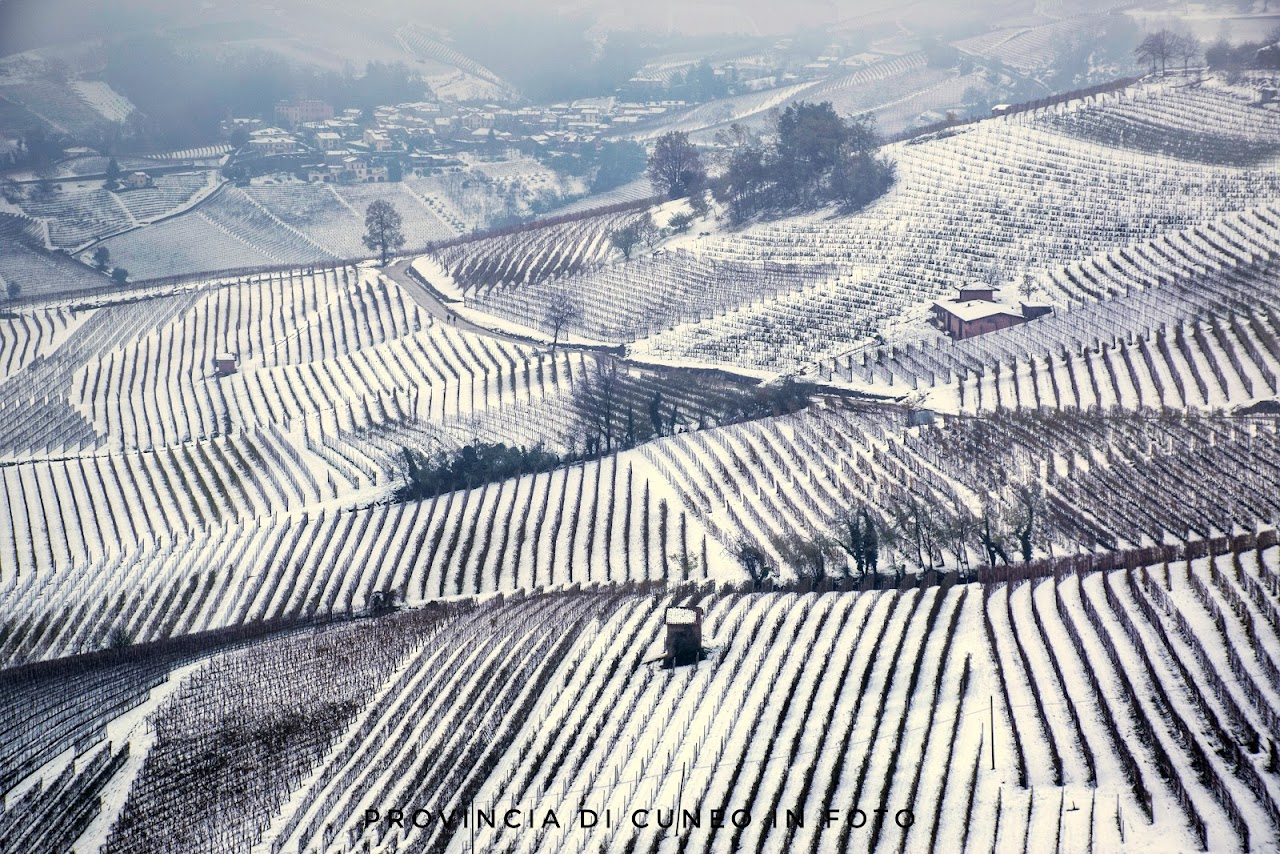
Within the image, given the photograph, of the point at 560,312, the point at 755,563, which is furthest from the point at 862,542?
the point at 560,312

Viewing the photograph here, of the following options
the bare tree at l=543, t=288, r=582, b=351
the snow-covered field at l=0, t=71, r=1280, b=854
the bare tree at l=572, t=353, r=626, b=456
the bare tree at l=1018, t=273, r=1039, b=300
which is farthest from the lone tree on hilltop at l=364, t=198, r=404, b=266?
the bare tree at l=1018, t=273, r=1039, b=300

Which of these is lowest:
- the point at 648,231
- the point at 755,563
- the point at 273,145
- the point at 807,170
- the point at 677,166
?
the point at 273,145

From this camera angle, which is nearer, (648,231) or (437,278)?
(437,278)

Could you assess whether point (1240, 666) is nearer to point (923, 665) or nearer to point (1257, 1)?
point (923, 665)

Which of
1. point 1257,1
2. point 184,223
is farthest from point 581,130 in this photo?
point 1257,1

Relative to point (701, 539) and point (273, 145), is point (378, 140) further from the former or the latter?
point (701, 539)

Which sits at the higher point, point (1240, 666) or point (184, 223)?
point (1240, 666)
